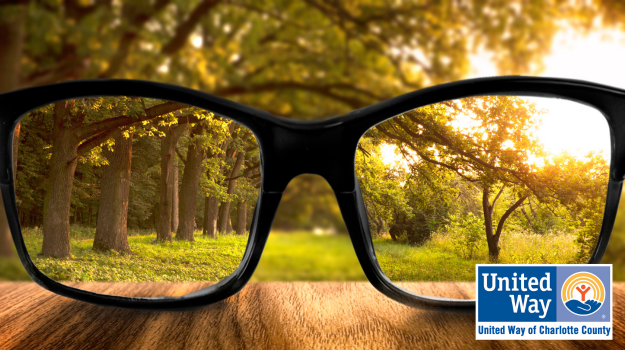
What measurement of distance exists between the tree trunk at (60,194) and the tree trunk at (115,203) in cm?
4

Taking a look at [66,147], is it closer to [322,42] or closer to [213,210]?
[213,210]

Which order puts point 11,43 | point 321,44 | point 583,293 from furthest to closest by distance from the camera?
point 321,44
point 11,43
point 583,293

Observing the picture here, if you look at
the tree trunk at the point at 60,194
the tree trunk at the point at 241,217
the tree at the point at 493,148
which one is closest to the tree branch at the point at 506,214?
the tree at the point at 493,148

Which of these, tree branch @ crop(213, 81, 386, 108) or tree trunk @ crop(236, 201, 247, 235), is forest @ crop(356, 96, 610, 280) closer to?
tree trunk @ crop(236, 201, 247, 235)

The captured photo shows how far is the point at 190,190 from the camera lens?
0.51m

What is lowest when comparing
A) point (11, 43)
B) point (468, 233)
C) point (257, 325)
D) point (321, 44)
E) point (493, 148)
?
point (257, 325)

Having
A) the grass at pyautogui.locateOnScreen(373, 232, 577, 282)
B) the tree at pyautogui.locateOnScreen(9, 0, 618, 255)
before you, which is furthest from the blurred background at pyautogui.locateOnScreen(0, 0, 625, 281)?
the grass at pyautogui.locateOnScreen(373, 232, 577, 282)

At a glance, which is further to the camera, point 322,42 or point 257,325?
point 322,42

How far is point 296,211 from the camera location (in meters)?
0.59

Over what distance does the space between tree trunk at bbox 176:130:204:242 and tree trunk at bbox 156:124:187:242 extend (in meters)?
0.02

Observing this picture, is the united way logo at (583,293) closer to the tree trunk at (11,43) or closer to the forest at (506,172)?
the forest at (506,172)

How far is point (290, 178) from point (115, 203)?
9.6 inches

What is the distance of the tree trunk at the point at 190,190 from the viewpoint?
499 millimetres

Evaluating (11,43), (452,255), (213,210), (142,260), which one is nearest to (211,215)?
A: (213,210)
